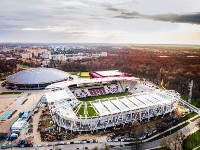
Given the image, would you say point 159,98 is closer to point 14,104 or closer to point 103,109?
point 103,109

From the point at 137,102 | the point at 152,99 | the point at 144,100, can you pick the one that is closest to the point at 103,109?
the point at 137,102

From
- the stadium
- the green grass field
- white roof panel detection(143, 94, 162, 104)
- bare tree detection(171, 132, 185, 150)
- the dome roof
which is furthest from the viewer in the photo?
the dome roof

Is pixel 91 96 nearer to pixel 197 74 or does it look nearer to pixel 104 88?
pixel 104 88

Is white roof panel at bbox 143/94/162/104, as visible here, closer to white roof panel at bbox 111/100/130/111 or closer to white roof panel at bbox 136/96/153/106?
white roof panel at bbox 136/96/153/106

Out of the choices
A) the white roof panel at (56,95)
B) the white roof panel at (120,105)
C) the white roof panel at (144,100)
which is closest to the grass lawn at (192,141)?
the white roof panel at (144,100)

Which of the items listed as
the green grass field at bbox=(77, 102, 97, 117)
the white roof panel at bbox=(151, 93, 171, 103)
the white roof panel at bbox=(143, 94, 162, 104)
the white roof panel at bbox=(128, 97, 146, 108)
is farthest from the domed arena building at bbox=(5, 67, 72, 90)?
the white roof panel at bbox=(151, 93, 171, 103)

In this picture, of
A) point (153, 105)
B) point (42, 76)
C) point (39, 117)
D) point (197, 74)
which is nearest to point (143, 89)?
point (153, 105)

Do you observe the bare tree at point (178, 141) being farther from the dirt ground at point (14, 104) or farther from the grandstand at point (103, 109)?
the dirt ground at point (14, 104)
